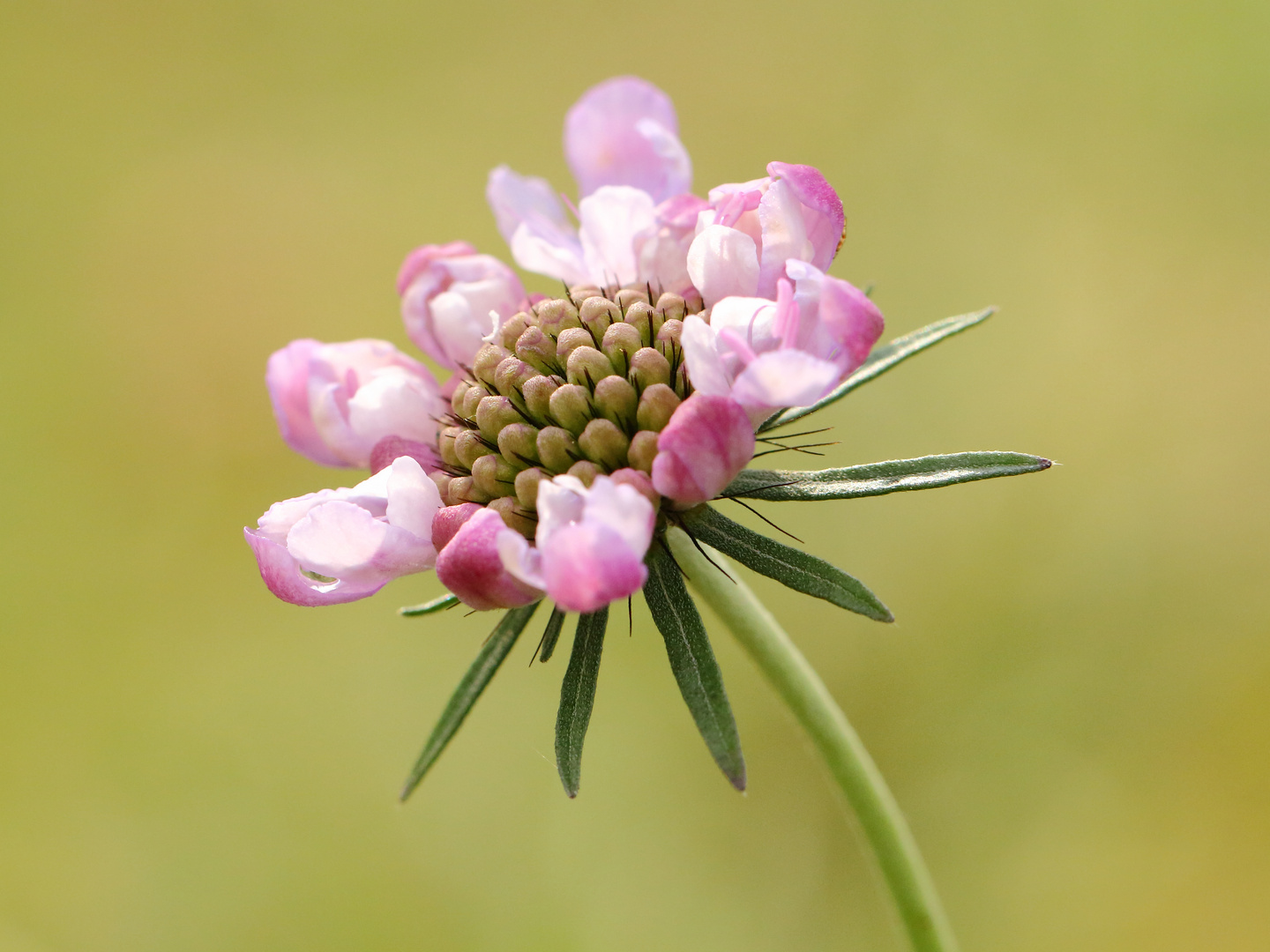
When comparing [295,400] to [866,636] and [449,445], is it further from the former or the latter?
[866,636]

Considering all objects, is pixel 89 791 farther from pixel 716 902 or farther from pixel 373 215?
pixel 373 215

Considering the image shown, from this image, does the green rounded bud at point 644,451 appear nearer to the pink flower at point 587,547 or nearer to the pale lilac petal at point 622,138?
the pink flower at point 587,547

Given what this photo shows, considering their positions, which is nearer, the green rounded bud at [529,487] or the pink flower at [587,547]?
the pink flower at [587,547]

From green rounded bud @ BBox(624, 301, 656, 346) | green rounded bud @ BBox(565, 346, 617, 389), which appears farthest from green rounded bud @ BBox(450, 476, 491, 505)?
green rounded bud @ BBox(624, 301, 656, 346)

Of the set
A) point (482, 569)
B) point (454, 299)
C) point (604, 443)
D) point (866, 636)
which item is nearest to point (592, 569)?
point (482, 569)

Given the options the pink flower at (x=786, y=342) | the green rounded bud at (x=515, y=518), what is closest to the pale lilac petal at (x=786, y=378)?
the pink flower at (x=786, y=342)
